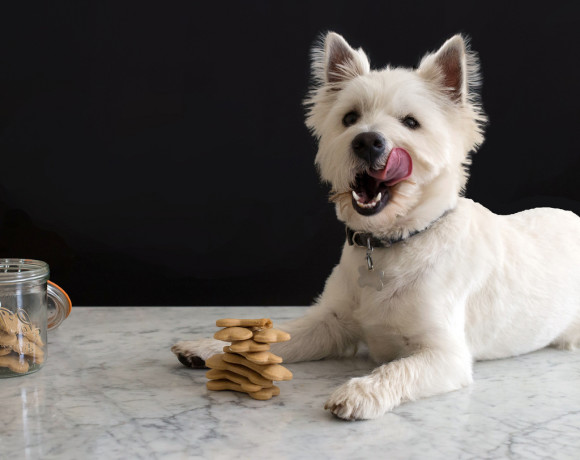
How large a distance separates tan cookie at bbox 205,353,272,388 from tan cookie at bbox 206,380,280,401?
0.06ft

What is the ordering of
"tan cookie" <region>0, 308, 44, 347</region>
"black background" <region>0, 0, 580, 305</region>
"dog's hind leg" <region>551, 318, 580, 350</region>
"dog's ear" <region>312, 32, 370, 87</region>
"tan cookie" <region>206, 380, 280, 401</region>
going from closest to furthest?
"tan cookie" <region>206, 380, 280, 401</region> → "tan cookie" <region>0, 308, 44, 347</region> → "dog's ear" <region>312, 32, 370, 87</region> → "dog's hind leg" <region>551, 318, 580, 350</region> → "black background" <region>0, 0, 580, 305</region>

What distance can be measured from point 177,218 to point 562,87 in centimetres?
194

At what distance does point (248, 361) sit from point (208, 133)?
5.16 feet

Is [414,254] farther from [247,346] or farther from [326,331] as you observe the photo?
[247,346]

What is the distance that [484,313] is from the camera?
2223 mm

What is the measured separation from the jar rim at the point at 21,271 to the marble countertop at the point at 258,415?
0.31m

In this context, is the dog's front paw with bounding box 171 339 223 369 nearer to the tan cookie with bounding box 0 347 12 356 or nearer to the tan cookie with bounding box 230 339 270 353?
the tan cookie with bounding box 230 339 270 353

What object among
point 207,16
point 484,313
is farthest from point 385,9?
point 484,313

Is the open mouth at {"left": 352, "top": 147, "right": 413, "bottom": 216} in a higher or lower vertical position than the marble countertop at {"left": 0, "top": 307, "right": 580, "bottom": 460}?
higher

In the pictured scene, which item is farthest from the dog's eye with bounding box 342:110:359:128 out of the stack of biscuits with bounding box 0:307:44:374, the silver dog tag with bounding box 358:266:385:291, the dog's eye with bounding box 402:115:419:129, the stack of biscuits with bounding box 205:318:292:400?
the stack of biscuits with bounding box 0:307:44:374

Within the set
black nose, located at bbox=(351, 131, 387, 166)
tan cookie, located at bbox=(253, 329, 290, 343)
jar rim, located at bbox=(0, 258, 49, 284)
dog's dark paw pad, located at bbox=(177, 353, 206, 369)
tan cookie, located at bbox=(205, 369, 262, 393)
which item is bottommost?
dog's dark paw pad, located at bbox=(177, 353, 206, 369)

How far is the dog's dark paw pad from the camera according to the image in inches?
86.1

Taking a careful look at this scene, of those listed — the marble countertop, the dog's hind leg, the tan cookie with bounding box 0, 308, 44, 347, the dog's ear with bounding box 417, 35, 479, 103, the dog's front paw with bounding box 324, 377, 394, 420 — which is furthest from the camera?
the dog's hind leg

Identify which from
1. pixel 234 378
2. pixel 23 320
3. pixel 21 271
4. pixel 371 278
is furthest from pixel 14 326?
pixel 371 278
